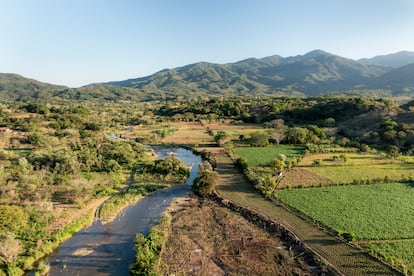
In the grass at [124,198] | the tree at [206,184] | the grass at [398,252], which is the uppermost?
the tree at [206,184]

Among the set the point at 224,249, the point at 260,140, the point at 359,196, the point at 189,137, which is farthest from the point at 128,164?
the point at 359,196

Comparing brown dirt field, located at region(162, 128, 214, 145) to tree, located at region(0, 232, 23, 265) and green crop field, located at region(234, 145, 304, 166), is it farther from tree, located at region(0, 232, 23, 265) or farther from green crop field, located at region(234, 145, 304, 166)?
tree, located at region(0, 232, 23, 265)

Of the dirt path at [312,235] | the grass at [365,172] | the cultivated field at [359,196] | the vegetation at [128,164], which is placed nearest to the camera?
the dirt path at [312,235]

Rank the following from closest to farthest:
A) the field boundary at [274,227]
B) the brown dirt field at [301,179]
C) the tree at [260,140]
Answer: the field boundary at [274,227] → the brown dirt field at [301,179] → the tree at [260,140]

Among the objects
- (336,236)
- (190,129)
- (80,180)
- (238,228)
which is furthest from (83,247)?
(190,129)

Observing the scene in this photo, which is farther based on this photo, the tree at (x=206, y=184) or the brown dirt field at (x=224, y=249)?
the tree at (x=206, y=184)

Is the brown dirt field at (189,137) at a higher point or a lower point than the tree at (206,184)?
higher

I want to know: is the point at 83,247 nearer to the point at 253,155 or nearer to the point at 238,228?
the point at 238,228

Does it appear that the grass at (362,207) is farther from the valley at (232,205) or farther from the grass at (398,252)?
the grass at (398,252)

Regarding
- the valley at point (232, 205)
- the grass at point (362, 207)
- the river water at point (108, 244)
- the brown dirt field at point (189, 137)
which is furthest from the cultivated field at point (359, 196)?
the brown dirt field at point (189, 137)
